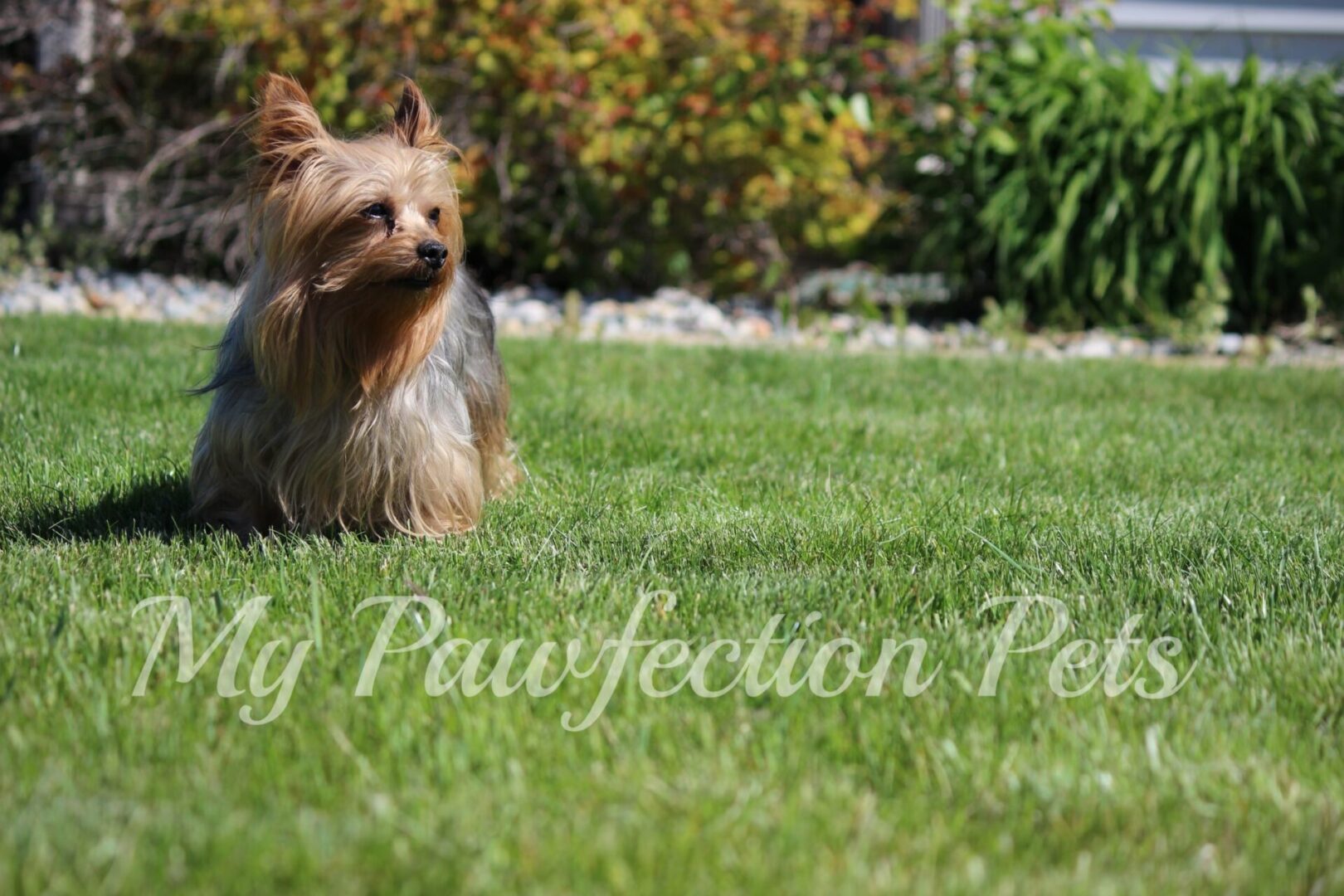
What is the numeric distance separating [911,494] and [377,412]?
1849 mm

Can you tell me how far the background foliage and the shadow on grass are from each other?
5021mm

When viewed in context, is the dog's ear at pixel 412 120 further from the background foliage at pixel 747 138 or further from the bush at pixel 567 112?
the background foliage at pixel 747 138

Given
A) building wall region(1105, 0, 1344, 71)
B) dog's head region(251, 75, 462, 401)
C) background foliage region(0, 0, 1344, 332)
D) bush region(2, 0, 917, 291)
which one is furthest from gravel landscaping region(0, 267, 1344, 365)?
dog's head region(251, 75, 462, 401)

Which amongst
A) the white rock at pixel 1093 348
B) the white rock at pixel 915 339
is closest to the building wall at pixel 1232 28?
the white rock at pixel 1093 348

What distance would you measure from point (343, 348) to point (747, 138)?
661cm

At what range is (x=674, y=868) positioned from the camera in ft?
6.71

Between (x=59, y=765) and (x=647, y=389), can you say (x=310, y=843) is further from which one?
(x=647, y=389)

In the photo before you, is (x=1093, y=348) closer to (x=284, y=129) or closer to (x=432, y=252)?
(x=432, y=252)

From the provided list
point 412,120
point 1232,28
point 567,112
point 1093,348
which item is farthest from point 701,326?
point 1232,28

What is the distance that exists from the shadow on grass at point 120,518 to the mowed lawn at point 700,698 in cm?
2

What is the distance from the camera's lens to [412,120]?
4102 millimetres

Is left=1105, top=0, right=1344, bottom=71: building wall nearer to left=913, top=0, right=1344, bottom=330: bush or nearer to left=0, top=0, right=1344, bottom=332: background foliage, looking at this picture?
left=0, top=0, right=1344, bottom=332: background foliage

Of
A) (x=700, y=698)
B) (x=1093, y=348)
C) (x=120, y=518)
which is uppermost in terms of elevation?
(x=700, y=698)

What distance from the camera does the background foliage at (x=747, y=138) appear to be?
926cm
